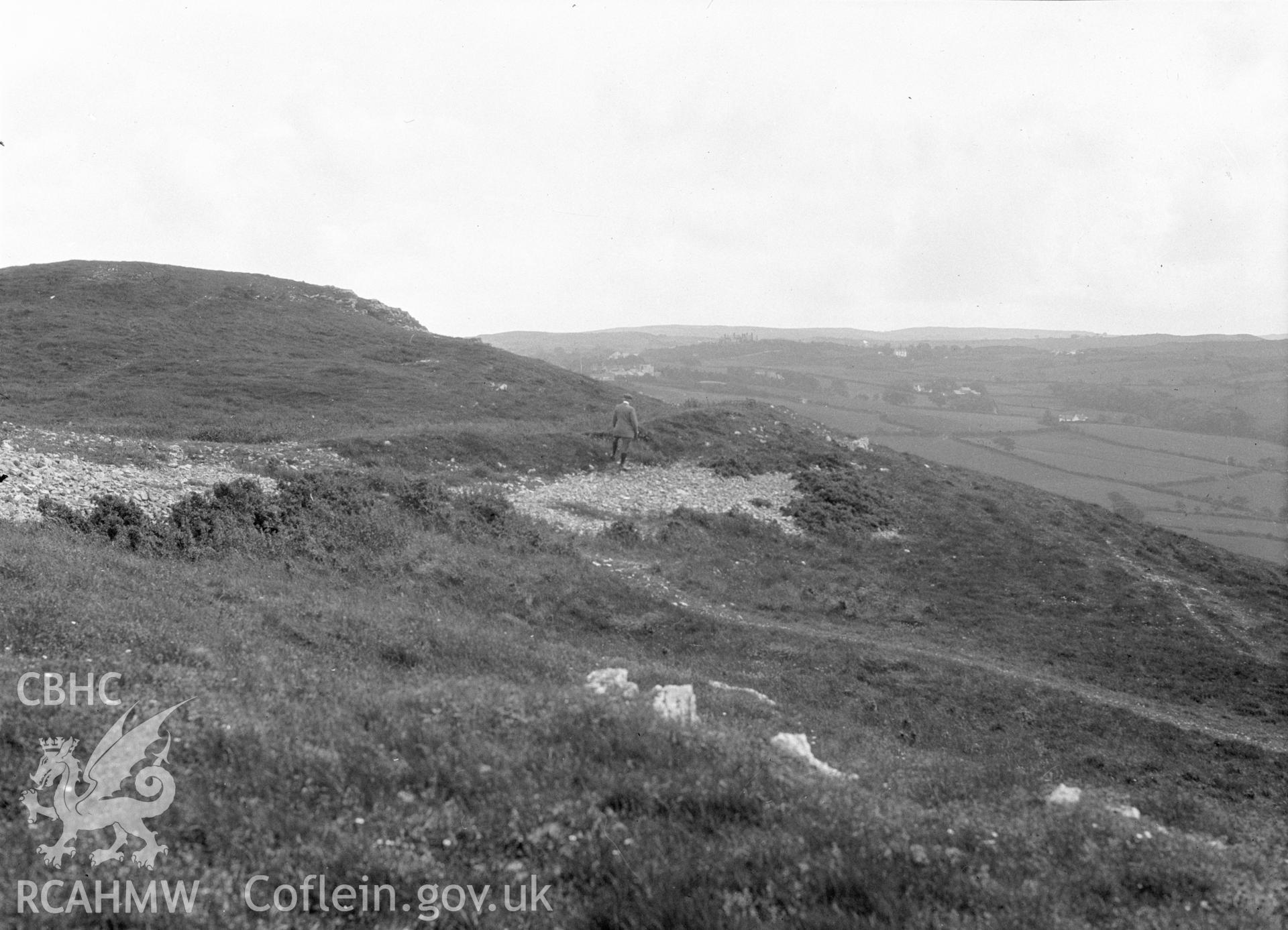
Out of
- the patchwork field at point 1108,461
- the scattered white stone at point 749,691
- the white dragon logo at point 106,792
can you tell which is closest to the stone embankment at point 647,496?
the scattered white stone at point 749,691

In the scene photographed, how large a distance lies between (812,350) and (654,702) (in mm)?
128544

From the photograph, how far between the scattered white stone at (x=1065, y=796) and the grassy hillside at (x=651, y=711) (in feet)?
0.43

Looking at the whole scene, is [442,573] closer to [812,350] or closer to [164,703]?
[164,703]

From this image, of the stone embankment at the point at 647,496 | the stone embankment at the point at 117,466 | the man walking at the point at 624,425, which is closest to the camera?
the stone embankment at the point at 117,466

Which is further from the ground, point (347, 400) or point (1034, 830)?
point (347, 400)

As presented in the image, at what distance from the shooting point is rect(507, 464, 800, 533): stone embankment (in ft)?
81.6

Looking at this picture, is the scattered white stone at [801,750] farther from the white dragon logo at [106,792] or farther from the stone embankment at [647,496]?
the stone embankment at [647,496]

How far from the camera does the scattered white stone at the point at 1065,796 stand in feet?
25.4

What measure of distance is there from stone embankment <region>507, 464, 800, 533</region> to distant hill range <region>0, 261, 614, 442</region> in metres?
11.5

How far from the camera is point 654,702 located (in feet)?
28.6

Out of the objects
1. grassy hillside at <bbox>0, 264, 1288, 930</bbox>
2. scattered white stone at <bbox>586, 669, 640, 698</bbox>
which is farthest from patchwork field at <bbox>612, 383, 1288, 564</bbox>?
scattered white stone at <bbox>586, 669, 640, 698</bbox>

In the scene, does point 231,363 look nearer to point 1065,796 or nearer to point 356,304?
point 356,304

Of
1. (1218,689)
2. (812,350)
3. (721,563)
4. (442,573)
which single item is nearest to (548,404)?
(721,563)

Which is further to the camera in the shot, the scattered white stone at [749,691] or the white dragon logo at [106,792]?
the scattered white stone at [749,691]
